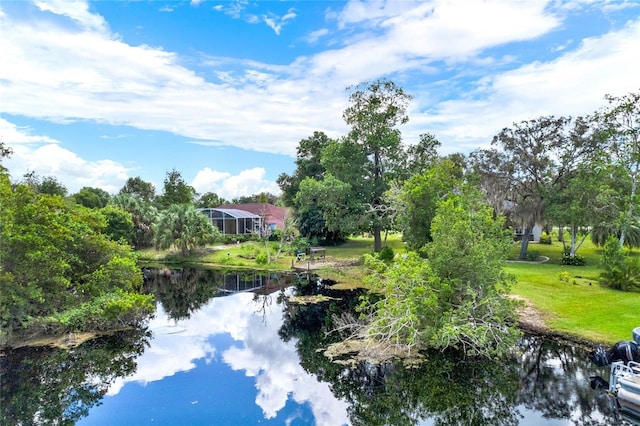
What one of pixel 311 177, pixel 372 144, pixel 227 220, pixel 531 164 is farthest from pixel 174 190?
pixel 531 164

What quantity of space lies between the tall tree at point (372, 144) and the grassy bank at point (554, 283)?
508 cm

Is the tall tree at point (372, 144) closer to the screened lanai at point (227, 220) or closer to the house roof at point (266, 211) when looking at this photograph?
the screened lanai at point (227, 220)

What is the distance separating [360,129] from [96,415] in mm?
23639

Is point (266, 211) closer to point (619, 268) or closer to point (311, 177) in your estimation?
point (311, 177)

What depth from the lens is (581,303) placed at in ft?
48.1

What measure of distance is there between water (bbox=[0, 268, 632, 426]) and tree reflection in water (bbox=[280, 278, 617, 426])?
0.02 m

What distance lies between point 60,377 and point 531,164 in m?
26.3

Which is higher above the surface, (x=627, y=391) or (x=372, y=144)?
(x=372, y=144)

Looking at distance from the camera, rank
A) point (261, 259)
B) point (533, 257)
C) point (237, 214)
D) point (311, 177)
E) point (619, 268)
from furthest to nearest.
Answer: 1. point (237, 214)
2. point (311, 177)
3. point (261, 259)
4. point (533, 257)
5. point (619, 268)

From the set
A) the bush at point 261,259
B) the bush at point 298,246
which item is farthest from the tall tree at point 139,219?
the bush at point 298,246

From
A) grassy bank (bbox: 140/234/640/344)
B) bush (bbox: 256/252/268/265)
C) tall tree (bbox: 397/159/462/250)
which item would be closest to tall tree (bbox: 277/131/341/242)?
grassy bank (bbox: 140/234/640/344)

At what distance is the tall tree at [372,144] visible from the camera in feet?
91.1

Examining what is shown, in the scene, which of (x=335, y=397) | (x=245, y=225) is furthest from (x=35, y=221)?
(x=245, y=225)

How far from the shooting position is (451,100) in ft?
74.5
